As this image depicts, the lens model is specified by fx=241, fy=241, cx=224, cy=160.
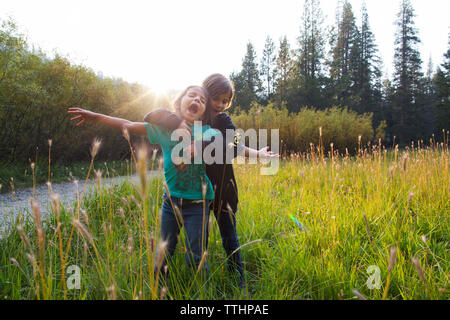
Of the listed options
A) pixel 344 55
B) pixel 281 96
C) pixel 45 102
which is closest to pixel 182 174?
pixel 45 102

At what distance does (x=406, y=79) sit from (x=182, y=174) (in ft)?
117

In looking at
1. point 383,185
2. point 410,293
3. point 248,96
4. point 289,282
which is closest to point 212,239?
point 289,282

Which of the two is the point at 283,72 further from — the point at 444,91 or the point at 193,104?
the point at 193,104

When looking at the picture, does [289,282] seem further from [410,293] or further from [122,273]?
[122,273]

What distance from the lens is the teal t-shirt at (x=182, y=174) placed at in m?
1.61

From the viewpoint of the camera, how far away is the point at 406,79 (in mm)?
28297

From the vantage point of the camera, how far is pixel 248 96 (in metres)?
29.4

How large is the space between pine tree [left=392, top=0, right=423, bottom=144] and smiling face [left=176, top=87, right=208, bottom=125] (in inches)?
1366

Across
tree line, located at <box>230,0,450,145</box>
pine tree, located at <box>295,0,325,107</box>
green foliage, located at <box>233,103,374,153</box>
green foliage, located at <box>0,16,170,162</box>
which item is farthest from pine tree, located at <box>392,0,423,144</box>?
green foliage, located at <box>0,16,170,162</box>

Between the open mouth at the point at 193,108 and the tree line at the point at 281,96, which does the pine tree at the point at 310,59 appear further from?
the open mouth at the point at 193,108

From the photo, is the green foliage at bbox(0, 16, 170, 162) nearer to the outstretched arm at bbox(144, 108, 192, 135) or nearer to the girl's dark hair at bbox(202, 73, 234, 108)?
the outstretched arm at bbox(144, 108, 192, 135)

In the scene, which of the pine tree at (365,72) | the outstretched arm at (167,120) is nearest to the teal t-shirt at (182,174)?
the outstretched arm at (167,120)
